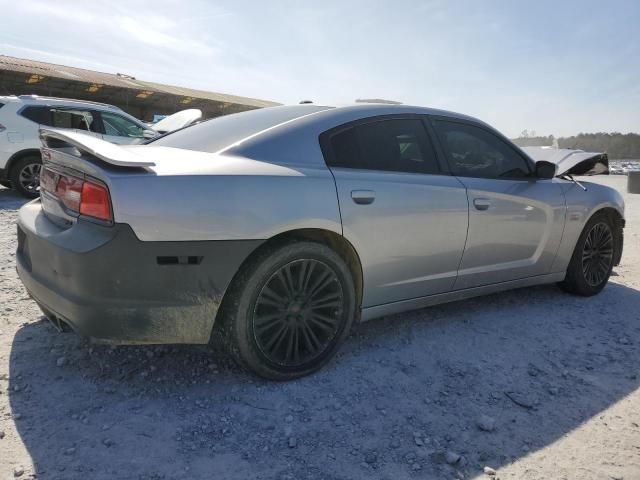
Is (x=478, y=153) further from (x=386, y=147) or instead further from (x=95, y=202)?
(x=95, y=202)

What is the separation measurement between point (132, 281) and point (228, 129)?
1158mm

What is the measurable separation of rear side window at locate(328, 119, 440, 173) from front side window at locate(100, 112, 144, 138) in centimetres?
736

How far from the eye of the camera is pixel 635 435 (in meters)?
2.38

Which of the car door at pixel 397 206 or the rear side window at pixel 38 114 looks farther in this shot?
the rear side window at pixel 38 114

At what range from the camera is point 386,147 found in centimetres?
305

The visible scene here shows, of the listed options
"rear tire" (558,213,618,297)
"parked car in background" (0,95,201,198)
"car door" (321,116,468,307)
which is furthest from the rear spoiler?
"parked car in background" (0,95,201,198)

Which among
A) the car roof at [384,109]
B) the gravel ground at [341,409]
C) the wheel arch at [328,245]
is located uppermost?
the car roof at [384,109]

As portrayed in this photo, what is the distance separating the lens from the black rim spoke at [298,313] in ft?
8.36

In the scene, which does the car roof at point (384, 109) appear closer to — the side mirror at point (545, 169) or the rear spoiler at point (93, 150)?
the side mirror at point (545, 169)

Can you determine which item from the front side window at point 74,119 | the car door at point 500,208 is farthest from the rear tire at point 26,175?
the car door at point 500,208

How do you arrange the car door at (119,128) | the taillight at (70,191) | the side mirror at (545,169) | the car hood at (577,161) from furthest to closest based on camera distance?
1. the car door at (119,128)
2. the car hood at (577,161)
3. the side mirror at (545,169)
4. the taillight at (70,191)

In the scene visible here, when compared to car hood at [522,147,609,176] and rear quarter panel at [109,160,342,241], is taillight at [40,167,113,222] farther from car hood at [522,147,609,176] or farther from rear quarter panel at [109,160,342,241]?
car hood at [522,147,609,176]

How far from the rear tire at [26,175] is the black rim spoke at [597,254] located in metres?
7.93

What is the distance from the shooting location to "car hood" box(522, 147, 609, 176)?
13.7 ft
